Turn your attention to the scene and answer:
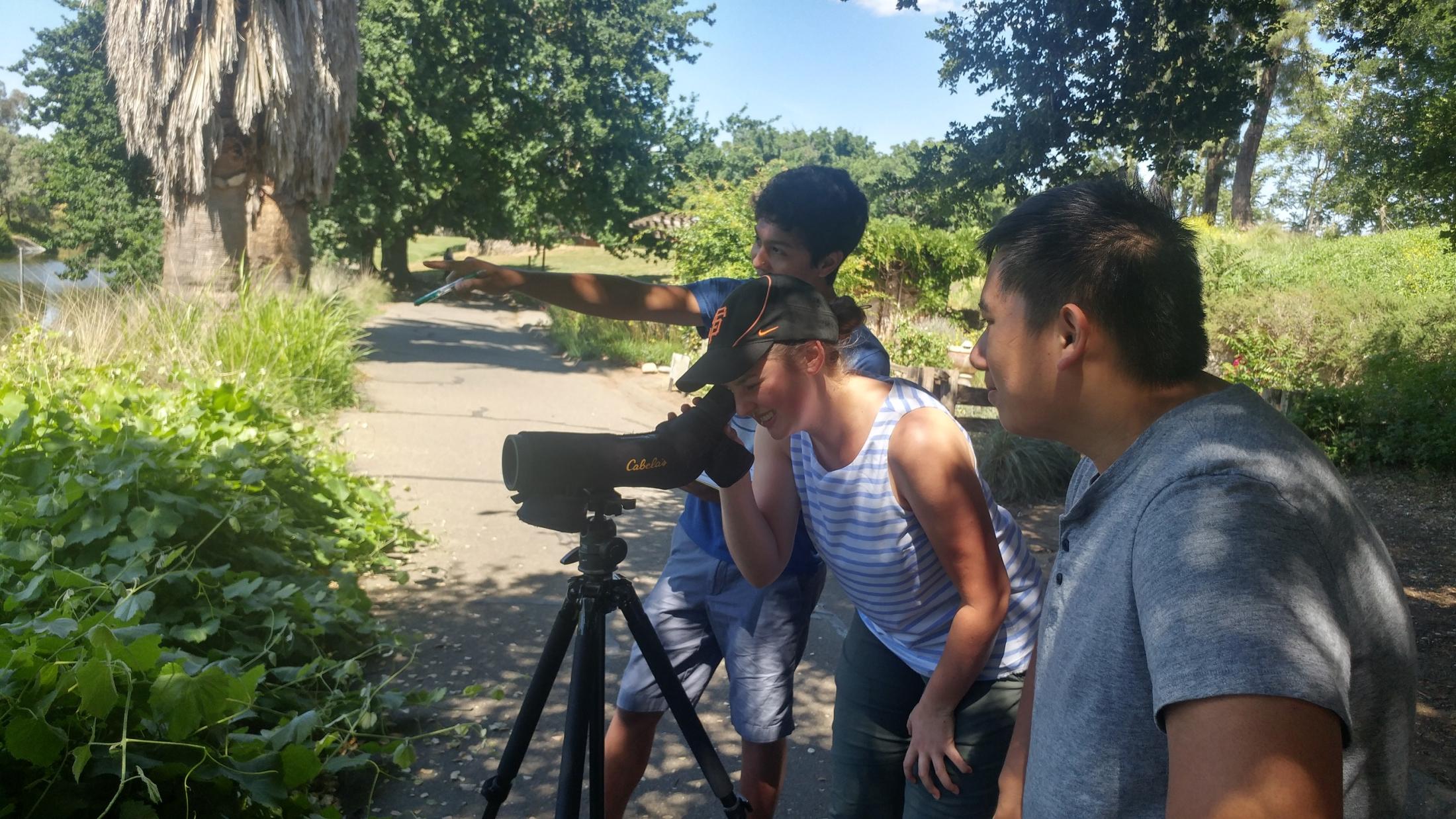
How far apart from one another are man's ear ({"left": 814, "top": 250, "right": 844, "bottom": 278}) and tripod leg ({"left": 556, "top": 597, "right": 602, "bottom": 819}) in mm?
1165

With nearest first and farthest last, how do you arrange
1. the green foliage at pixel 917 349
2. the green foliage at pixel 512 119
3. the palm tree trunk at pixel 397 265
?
1. the green foliage at pixel 917 349
2. the green foliage at pixel 512 119
3. the palm tree trunk at pixel 397 265

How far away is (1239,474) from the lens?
1.03 metres

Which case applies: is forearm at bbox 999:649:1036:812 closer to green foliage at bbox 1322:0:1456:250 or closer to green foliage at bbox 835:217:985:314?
green foliage at bbox 1322:0:1456:250

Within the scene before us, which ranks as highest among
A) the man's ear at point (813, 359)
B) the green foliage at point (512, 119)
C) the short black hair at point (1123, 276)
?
the green foliage at point (512, 119)

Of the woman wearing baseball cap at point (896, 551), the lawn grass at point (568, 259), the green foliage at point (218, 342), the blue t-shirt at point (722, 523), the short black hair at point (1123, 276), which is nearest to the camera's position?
the short black hair at point (1123, 276)

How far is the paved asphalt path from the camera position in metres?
3.52

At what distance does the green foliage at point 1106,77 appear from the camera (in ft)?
18.2

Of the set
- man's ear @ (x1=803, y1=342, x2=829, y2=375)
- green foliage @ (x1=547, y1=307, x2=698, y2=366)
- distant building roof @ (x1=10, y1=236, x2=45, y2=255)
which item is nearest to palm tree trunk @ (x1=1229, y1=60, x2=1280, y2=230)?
green foliage @ (x1=547, y1=307, x2=698, y2=366)

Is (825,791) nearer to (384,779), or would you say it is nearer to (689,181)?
(384,779)

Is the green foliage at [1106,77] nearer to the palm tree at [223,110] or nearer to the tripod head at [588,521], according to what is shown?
the tripod head at [588,521]

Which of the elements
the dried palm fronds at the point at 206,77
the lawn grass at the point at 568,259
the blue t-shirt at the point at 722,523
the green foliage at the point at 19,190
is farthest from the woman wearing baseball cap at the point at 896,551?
the lawn grass at the point at 568,259

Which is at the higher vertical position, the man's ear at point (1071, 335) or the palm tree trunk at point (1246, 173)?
the palm tree trunk at point (1246, 173)

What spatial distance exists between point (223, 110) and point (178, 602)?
8.72 metres

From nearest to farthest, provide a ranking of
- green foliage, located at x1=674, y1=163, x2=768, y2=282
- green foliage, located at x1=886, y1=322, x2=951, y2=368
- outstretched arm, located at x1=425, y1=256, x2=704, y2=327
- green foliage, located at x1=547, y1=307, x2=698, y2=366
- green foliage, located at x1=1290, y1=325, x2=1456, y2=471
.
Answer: outstretched arm, located at x1=425, y1=256, x2=704, y2=327
green foliage, located at x1=1290, y1=325, x2=1456, y2=471
green foliage, located at x1=886, y1=322, x2=951, y2=368
green foliage, located at x1=547, y1=307, x2=698, y2=366
green foliage, located at x1=674, y1=163, x2=768, y2=282
